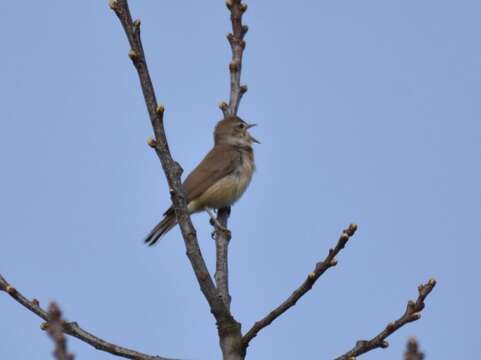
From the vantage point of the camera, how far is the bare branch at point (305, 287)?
3815 millimetres

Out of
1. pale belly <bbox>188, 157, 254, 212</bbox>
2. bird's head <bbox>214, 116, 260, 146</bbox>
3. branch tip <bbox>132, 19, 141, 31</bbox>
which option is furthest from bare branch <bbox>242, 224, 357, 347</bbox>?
bird's head <bbox>214, 116, 260, 146</bbox>

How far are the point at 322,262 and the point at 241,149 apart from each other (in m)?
6.72

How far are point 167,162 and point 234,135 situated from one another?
6629 mm

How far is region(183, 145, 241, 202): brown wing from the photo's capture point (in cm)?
952

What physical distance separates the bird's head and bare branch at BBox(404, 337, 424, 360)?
8.34 metres

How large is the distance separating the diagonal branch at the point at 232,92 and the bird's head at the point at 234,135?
2.03 meters

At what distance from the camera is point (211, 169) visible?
32.4ft

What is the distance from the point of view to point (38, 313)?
4.19 m

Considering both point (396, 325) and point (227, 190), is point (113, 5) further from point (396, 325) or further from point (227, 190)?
point (227, 190)

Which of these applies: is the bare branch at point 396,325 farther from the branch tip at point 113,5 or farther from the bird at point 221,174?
the bird at point 221,174

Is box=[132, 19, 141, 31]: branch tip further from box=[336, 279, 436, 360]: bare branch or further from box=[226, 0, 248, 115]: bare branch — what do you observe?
box=[226, 0, 248, 115]: bare branch

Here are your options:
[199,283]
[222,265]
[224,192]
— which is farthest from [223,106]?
[199,283]

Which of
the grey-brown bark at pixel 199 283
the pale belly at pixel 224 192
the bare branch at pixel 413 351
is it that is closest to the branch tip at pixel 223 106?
the pale belly at pixel 224 192

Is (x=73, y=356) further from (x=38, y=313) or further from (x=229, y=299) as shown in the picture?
(x=229, y=299)
